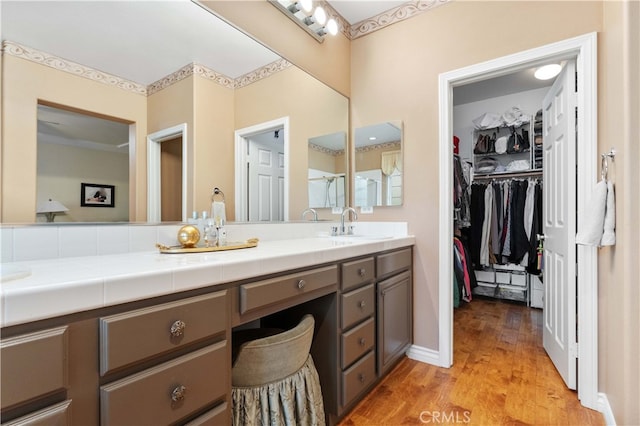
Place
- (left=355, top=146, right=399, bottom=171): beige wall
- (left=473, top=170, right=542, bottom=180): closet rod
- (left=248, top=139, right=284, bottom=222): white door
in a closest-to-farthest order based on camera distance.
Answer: (left=248, top=139, right=284, bottom=222): white door
(left=355, top=146, right=399, bottom=171): beige wall
(left=473, top=170, right=542, bottom=180): closet rod

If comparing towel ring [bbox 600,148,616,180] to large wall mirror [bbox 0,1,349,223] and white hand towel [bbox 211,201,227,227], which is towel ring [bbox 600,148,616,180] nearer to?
large wall mirror [bbox 0,1,349,223]

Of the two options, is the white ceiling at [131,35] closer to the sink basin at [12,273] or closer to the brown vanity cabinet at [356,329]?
the sink basin at [12,273]

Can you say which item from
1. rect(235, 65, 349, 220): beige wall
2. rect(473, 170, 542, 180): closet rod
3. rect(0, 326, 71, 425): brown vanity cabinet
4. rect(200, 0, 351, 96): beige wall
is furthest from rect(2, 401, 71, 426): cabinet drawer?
rect(473, 170, 542, 180): closet rod

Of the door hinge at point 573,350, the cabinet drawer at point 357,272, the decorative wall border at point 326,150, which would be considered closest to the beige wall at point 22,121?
the cabinet drawer at point 357,272

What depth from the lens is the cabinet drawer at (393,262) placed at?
182 centimetres

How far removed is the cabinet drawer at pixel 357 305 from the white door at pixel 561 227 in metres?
1.20

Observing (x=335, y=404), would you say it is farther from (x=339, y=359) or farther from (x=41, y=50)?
(x=41, y=50)

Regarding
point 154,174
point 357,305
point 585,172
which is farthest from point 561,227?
point 154,174

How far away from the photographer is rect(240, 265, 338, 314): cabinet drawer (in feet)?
3.40

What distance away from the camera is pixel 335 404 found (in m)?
1.45

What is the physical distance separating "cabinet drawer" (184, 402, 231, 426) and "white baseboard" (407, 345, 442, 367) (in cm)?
165

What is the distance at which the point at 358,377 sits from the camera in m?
1.60

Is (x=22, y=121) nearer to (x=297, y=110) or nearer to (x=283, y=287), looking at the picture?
(x=283, y=287)

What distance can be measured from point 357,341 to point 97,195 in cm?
135
